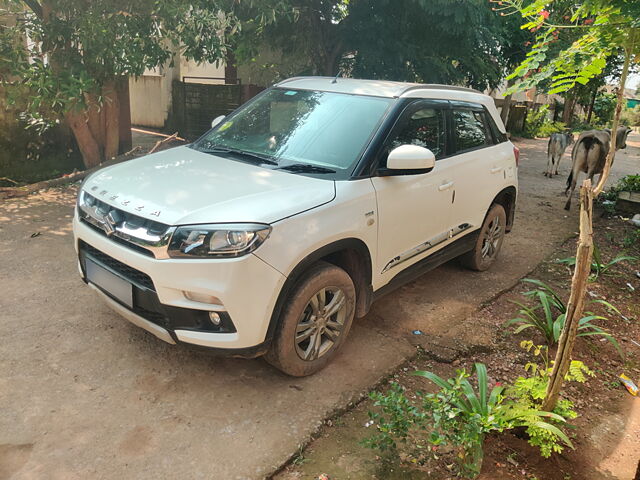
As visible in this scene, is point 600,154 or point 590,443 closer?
point 590,443

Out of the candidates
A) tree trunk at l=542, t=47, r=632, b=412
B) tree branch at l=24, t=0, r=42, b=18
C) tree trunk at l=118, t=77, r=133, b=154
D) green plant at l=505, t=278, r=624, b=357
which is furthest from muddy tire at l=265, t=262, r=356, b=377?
tree trunk at l=118, t=77, r=133, b=154

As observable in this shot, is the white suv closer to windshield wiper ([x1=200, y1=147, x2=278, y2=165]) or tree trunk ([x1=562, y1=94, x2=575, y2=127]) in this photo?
windshield wiper ([x1=200, y1=147, x2=278, y2=165])

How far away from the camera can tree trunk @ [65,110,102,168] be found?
25.2 feet

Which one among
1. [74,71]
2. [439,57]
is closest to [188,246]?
[74,71]

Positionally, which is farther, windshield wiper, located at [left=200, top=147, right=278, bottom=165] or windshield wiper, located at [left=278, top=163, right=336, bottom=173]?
windshield wiper, located at [left=200, top=147, right=278, bottom=165]

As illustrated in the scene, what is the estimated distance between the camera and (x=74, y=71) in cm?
687

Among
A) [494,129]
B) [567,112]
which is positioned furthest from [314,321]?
[567,112]

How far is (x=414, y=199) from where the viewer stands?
3762 mm

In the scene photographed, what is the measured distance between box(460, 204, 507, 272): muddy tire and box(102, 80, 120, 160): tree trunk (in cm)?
612

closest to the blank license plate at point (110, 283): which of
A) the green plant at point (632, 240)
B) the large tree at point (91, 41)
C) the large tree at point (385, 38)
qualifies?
the large tree at point (91, 41)

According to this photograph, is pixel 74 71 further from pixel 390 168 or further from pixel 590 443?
pixel 590 443

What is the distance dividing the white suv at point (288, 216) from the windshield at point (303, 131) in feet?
0.04

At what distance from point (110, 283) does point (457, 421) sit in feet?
7.05

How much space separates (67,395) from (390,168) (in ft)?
7.98
